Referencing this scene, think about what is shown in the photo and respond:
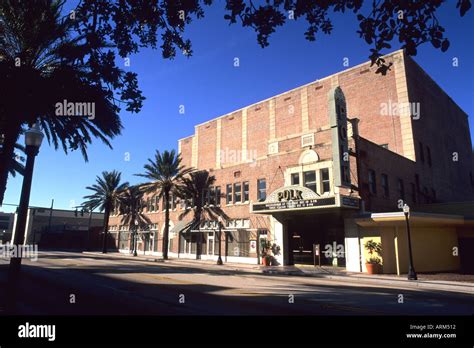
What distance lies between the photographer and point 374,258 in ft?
72.5

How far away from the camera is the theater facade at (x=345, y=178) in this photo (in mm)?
23719

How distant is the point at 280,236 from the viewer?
28.2m

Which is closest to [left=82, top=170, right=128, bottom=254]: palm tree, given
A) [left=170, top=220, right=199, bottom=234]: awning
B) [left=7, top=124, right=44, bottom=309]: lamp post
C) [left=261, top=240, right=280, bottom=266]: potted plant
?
[left=170, top=220, right=199, bottom=234]: awning

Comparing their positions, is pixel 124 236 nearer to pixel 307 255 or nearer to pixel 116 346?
pixel 307 255

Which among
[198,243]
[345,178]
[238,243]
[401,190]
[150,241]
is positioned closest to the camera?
[345,178]

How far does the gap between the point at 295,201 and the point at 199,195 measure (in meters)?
15.3

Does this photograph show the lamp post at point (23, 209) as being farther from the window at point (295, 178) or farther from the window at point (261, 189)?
the window at point (261, 189)

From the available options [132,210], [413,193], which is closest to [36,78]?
[413,193]

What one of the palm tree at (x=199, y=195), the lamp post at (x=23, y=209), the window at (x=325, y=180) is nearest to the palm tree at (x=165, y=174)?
the palm tree at (x=199, y=195)

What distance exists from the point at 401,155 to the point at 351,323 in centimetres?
2696

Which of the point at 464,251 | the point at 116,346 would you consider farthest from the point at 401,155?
the point at 116,346

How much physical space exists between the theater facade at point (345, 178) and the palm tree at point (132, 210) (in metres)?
1.70

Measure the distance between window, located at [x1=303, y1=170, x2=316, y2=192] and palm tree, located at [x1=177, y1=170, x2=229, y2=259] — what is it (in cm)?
1095

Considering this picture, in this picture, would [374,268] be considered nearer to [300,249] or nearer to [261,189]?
[300,249]
